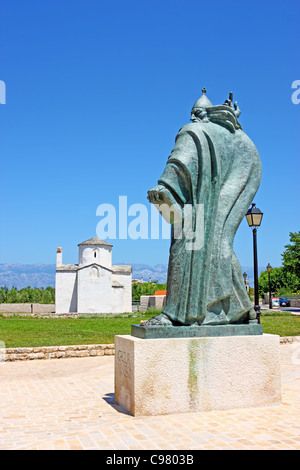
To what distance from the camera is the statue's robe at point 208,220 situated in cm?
527

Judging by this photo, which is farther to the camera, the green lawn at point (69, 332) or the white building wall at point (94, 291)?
the white building wall at point (94, 291)

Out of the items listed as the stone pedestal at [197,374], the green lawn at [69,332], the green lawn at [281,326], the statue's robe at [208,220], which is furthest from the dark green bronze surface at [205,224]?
the green lawn at [281,326]

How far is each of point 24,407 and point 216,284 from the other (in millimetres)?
2722

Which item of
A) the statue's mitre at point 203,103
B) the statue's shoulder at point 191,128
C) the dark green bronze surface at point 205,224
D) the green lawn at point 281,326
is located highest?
the statue's mitre at point 203,103

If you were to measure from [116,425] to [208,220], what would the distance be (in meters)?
2.43

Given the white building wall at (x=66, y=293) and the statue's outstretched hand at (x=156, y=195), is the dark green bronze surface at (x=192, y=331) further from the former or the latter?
the white building wall at (x=66, y=293)

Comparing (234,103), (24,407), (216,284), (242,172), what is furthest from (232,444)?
(234,103)

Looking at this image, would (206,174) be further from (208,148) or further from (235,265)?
(235,265)

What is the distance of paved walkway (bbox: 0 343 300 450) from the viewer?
3918mm

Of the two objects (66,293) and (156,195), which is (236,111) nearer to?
(156,195)

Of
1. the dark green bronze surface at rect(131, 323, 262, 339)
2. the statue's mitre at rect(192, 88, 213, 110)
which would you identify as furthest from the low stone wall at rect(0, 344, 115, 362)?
the statue's mitre at rect(192, 88, 213, 110)

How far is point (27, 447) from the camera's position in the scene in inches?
153

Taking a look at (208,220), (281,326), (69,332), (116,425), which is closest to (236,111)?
(208,220)

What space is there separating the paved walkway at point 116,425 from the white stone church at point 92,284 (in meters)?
32.5
